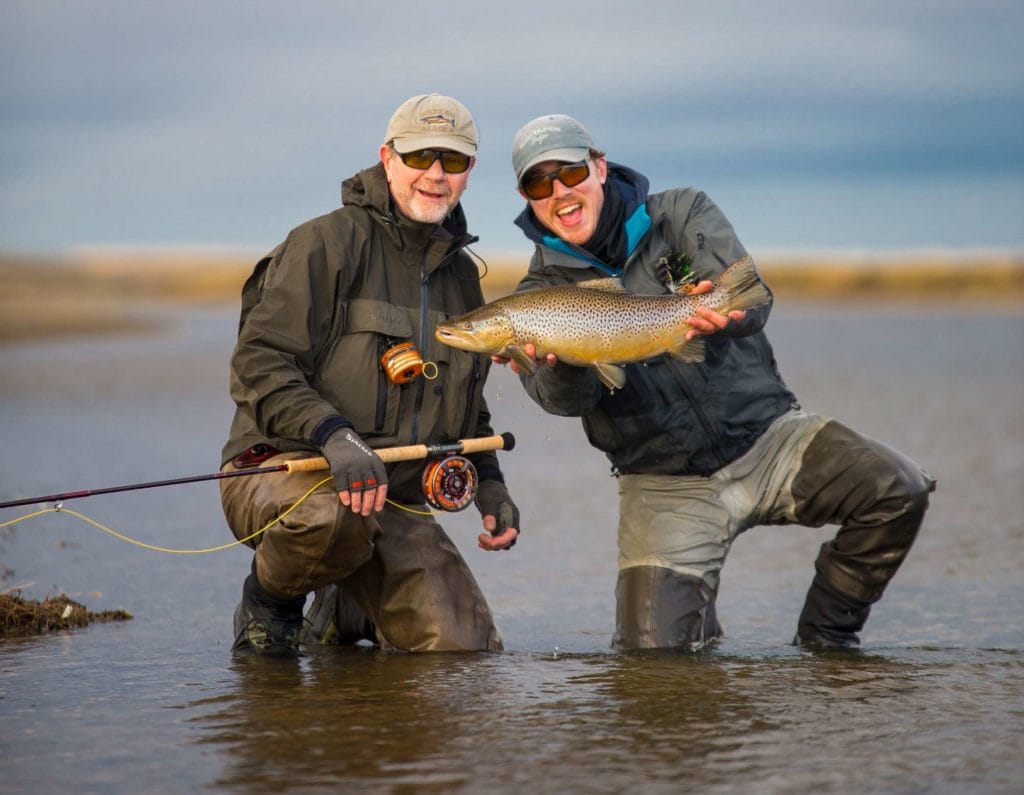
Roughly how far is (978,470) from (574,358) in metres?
5.95

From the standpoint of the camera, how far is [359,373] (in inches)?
204

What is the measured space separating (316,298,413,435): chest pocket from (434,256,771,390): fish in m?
0.25

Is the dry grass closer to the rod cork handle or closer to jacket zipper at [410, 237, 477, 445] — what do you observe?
the rod cork handle

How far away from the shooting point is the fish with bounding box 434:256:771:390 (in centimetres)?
501

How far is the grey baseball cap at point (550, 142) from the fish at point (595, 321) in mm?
554

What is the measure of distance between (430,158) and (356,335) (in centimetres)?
68

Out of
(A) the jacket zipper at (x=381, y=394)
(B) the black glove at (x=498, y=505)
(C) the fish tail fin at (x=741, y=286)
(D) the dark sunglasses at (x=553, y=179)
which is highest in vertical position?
(D) the dark sunglasses at (x=553, y=179)

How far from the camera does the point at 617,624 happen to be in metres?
5.62

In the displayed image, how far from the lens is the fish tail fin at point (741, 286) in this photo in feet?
16.6

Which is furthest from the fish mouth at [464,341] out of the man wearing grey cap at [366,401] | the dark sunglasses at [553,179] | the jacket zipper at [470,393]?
the dark sunglasses at [553,179]

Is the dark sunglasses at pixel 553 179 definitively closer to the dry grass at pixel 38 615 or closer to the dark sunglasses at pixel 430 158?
the dark sunglasses at pixel 430 158

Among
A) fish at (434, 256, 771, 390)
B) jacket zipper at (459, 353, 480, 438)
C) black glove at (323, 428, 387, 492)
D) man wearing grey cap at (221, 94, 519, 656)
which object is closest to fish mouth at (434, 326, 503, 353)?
fish at (434, 256, 771, 390)

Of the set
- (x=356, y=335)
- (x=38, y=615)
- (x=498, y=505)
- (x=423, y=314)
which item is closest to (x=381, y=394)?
(x=356, y=335)

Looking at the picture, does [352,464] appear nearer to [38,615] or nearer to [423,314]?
[423,314]
